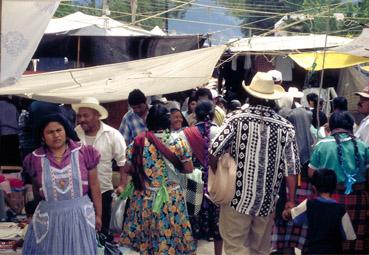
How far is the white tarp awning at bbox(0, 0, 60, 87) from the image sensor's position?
488 centimetres

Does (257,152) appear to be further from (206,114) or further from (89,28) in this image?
(89,28)

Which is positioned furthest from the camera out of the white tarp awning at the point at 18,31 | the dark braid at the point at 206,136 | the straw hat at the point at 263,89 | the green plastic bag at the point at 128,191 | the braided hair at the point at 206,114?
the braided hair at the point at 206,114

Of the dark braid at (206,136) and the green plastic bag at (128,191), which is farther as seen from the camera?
the dark braid at (206,136)

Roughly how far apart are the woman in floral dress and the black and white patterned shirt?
448 mm

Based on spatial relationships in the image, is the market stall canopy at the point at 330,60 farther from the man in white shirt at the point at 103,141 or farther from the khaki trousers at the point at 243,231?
the khaki trousers at the point at 243,231

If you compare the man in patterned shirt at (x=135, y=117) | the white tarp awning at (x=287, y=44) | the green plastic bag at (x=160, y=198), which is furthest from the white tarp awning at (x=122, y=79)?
the white tarp awning at (x=287, y=44)

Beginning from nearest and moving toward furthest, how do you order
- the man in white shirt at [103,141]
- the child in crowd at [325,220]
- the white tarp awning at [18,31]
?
the white tarp awning at [18,31] < the child in crowd at [325,220] < the man in white shirt at [103,141]

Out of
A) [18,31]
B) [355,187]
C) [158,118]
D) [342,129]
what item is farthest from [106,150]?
[18,31]

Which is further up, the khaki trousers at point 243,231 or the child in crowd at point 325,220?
the child in crowd at point 325,220

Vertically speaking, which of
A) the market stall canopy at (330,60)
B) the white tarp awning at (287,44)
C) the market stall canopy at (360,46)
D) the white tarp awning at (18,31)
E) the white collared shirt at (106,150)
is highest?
the white tarp awning at (18,31)

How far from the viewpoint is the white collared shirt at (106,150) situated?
24.8 ft

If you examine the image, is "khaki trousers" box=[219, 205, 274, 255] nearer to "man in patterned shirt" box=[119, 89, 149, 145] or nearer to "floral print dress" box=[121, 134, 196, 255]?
"floral print dress" box=[121, 134, 196, 255]

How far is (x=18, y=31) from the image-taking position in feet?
16.2

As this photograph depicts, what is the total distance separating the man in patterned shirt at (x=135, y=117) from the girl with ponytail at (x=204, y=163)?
0.84 meters
